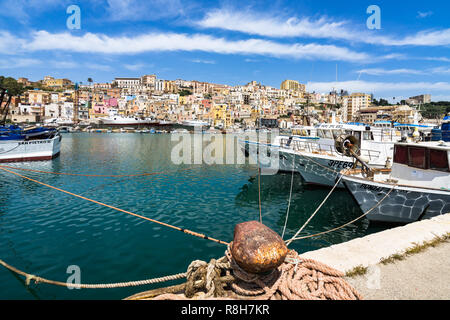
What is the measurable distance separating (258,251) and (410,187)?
8.49m

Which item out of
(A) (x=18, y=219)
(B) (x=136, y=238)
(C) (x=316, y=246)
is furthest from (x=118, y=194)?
(C) (x=316, y=246)

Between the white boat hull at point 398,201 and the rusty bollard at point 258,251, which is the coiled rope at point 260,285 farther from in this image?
the white boat hull at point 398,201

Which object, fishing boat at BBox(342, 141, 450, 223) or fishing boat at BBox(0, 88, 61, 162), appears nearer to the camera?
fishing boat at BBox(342, 141, 450, 223)

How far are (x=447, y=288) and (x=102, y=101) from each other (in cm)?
18845

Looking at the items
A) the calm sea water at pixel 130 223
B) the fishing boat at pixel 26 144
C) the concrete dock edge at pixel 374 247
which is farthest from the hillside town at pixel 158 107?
the concrete dock edge at pixel 374 247

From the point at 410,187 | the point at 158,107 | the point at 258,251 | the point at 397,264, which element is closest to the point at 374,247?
the point at 397,264

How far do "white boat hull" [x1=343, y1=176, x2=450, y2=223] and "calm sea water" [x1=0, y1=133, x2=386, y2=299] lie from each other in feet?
3.93

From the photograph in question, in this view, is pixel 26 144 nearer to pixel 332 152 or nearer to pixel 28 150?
pixel 28 150

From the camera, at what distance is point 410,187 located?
893 cm

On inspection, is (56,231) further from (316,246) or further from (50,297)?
(316,246)

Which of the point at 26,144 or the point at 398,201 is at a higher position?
the point at 26,144

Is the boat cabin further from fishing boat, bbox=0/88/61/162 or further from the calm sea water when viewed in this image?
fishing boat, bbox=0/88/61/162

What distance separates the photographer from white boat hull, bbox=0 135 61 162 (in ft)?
89.0

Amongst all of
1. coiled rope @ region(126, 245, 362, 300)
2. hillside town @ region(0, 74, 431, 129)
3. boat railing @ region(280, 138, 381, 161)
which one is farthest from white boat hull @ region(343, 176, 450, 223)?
hillside town @ region(0, 74, 431, 129)
